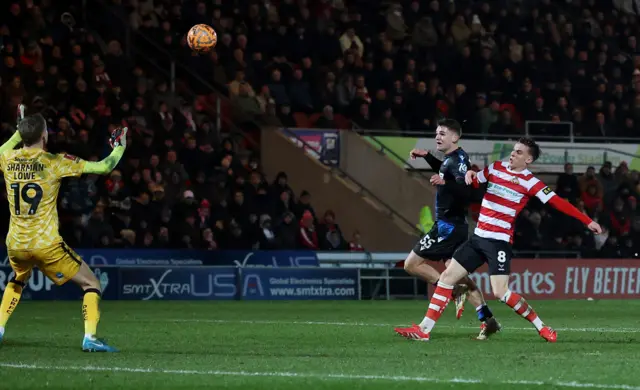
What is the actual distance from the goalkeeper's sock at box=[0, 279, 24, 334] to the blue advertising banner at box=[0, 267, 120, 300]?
11.4 m

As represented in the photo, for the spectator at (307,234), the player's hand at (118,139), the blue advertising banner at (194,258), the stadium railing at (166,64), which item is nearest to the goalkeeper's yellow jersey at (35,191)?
the player's hand at (118,139)

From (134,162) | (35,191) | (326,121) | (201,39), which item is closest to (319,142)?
(326,121)

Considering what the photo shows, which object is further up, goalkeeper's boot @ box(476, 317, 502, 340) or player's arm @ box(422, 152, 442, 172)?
player's arm @ box(422, 152, 442, 172)

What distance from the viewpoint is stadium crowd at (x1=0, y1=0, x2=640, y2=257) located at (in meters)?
25.4

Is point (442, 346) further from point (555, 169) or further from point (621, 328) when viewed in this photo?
point (555, 169)

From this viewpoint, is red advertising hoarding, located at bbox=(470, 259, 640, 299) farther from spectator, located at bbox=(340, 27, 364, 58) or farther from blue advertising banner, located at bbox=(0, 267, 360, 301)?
spectator, located at bbox=(340, 27, 364, 58)

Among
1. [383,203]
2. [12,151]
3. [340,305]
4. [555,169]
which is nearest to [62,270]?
[12,151]

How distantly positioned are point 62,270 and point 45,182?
0.82 meters

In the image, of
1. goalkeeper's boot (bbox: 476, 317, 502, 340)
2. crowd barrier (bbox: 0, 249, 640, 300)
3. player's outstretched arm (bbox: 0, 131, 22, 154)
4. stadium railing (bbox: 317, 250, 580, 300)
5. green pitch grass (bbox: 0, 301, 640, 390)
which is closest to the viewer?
green pitch grass (bbox: 0, 301, 640, 390)

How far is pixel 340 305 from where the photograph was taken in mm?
23266

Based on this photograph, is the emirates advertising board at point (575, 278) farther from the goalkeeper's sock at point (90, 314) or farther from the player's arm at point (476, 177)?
the goalkeeper's sock at point (90, 314)

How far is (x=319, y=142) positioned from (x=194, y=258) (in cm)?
560

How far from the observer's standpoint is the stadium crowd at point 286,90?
25391 mm

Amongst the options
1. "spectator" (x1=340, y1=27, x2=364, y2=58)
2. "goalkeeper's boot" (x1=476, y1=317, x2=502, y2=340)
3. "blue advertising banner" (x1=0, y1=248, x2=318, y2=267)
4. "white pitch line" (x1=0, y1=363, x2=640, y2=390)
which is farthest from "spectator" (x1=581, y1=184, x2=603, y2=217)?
"white pitch line" (x1=0, y1=363, x2=640, y2=390)
